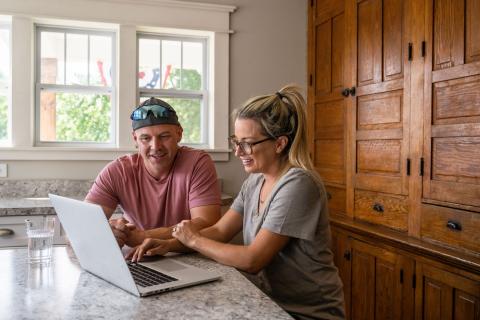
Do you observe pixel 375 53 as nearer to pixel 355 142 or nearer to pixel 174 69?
pixel 355 142

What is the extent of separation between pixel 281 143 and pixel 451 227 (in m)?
1.02

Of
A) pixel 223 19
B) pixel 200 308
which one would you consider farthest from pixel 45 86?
pixel 200 308

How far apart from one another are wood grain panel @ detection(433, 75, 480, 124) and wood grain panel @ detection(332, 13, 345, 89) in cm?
91

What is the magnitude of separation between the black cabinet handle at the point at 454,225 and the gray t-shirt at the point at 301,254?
858 millimetres

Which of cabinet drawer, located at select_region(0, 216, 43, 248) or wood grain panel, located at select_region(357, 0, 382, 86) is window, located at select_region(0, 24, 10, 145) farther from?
wood grain panel, located at select_region(357, 0, 382, 86)

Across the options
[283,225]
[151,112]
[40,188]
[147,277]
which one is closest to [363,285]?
[283,225]

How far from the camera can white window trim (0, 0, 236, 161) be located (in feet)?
10.2

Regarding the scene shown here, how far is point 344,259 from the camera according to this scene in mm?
2750

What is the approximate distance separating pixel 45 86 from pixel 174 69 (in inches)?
37.4

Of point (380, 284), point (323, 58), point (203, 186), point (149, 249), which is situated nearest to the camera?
point (149, 249)

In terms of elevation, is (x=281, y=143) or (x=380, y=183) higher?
(x=281, y=143)

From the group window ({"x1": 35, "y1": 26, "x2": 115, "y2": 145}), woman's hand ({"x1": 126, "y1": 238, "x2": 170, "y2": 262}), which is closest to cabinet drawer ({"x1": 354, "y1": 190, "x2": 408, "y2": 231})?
woman's hand ({"x1": 126, "y1": 238, "x2": 170, "y2": 262})

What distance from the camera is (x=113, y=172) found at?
1.88 meters

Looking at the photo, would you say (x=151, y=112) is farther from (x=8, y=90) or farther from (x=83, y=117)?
(x=8, y=90)
